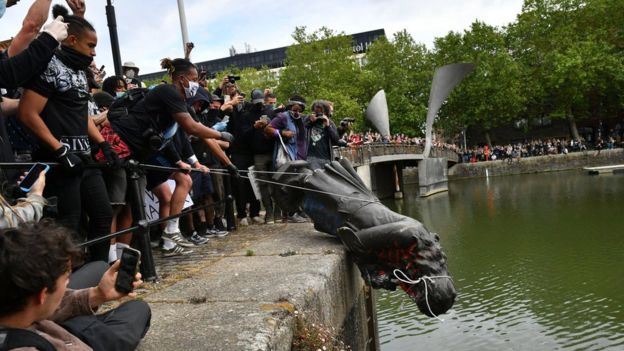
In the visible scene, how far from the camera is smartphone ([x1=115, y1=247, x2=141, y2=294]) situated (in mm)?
1834

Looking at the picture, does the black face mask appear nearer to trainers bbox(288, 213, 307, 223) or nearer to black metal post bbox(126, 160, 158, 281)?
black metal post bbox(126, 160, 158, 281)

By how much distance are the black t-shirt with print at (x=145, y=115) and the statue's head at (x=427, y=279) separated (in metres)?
2.10

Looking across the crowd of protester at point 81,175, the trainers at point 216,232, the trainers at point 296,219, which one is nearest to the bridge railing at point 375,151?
the trainers at point 296,219

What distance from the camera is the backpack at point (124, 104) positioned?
167 inches

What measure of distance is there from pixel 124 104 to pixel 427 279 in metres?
2.76

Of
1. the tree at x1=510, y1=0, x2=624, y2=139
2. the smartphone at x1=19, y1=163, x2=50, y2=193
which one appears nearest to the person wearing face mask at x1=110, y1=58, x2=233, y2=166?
the smartphone at x1=19, y1=163, x2=50, y2=193

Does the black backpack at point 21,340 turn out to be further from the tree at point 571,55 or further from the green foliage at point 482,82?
the tree at point 571,55

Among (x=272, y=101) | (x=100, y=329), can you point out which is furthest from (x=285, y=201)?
(x=100, y=329)

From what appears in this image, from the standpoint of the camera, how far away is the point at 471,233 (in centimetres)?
1383

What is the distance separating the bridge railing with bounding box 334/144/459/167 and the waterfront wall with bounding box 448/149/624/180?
2.64m

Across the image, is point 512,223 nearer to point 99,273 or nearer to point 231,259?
point 231,259

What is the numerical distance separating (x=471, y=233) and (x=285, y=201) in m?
9.66

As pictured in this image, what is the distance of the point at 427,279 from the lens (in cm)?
391

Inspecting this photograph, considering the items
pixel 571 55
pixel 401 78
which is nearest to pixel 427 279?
pixel 401 78
